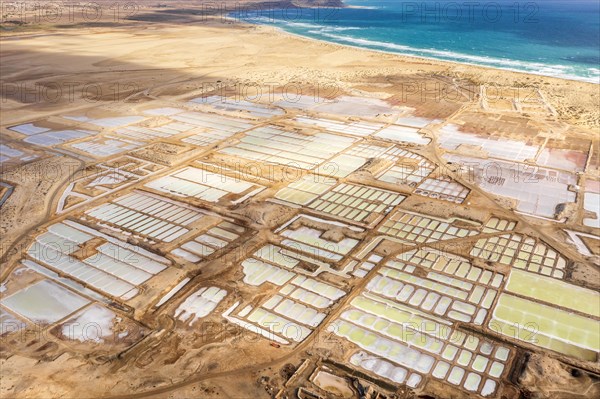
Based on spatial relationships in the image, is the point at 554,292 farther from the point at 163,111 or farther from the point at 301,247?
the point at 163,111

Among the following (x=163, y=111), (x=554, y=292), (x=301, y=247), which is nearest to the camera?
(x=554, y=292)

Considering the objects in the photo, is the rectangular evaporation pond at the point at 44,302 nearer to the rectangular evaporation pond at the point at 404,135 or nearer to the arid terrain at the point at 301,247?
the arid terrain at the point at 301,247

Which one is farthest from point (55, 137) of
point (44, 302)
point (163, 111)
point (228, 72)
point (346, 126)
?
point (228, 72)

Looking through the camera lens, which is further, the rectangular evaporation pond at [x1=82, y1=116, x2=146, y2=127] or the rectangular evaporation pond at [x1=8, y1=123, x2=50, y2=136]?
the rectangular evaporation pond at [x1=82, y1=116, x2=146, y2=127]

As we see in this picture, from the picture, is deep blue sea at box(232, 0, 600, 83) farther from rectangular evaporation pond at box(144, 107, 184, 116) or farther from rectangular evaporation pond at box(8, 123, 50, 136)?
rectangular evaporation pond at box(8, 123, 50, 136)

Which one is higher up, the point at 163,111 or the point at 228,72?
the point at 228,72

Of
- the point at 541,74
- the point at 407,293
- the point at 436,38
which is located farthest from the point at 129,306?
the point at 436,38

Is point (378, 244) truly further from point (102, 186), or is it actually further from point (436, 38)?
point (436, 38)

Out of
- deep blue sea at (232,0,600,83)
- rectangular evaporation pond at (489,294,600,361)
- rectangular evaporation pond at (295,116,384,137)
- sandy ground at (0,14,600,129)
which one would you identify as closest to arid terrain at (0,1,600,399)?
rectangular evaporation pond at (489,294,600,361)
